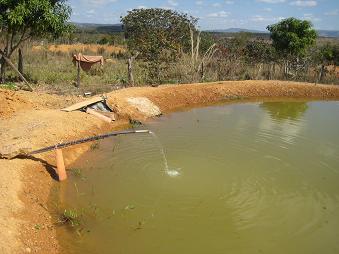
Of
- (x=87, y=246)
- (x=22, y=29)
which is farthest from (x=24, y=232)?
(x=22, y=29)

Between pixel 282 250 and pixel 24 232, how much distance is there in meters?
3.22

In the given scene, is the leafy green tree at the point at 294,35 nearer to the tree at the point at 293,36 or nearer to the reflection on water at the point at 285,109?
the tree at the point at 293,36

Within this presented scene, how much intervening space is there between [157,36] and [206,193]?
10.8 metres

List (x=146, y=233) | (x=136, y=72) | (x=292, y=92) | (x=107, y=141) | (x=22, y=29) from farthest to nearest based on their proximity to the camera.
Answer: (x=136, y=72), (x=292, y=92), (x=22, y=29), (x=107, y=141), (x=146, y=233)

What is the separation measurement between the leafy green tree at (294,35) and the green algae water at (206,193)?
9842mm

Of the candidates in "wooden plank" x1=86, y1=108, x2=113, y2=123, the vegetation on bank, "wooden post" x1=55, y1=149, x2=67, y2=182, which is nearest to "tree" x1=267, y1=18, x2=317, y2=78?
the vegetation on bank

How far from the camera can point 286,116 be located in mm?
12078

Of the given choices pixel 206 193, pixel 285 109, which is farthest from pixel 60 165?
pixel 285 109

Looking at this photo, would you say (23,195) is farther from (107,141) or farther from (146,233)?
(107,141)

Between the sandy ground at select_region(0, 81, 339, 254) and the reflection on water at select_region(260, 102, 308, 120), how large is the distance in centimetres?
111

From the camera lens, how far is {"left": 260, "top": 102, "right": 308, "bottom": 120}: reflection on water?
12.1 meters

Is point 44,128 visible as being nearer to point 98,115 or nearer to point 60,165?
point 60,165

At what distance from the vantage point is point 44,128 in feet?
27.0

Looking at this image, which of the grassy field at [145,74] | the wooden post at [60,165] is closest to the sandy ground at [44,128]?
the wooden post at [60,165]
